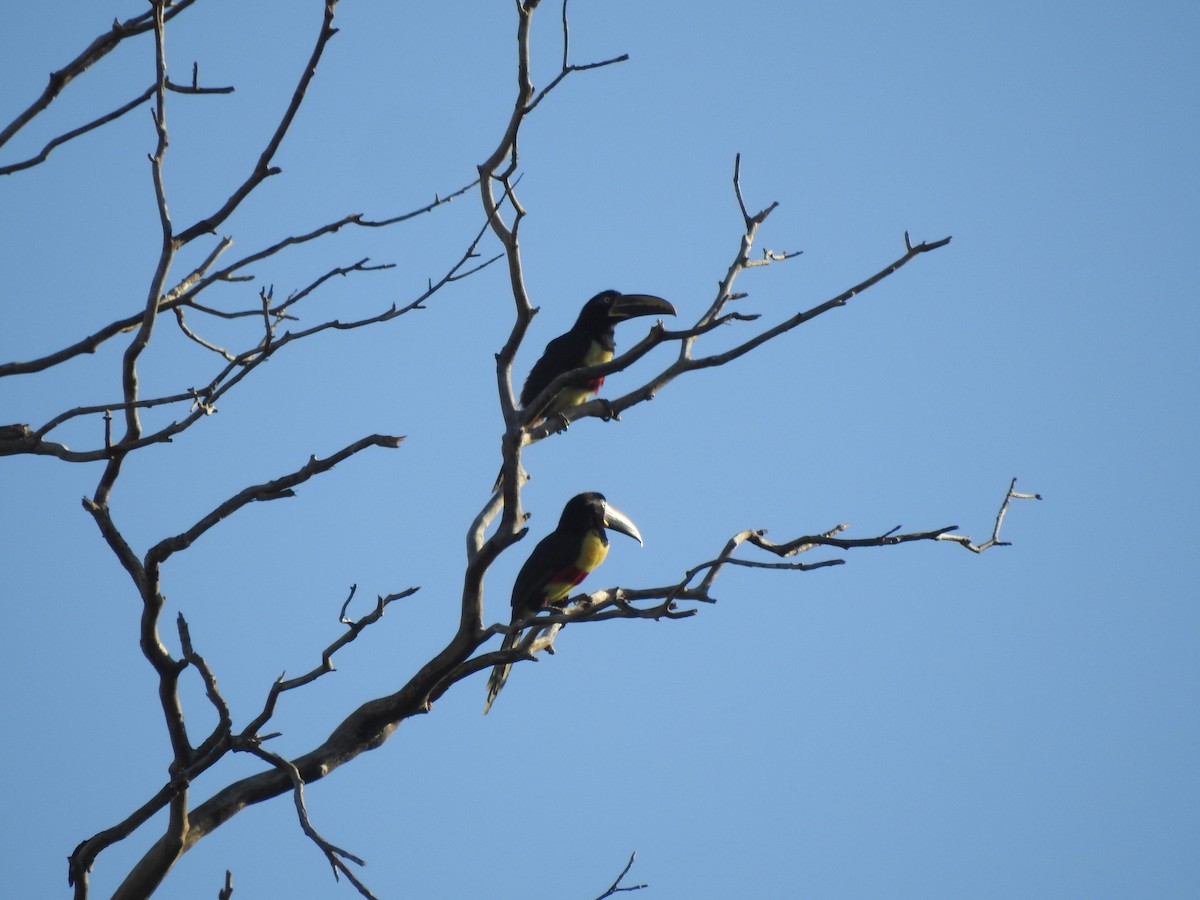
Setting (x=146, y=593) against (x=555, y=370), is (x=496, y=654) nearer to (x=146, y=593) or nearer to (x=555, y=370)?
(x=146, y=593)

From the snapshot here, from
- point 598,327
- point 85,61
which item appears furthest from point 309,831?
point 598,327

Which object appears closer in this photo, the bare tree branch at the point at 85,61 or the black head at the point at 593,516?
the bare tree branch at the point at 85,61

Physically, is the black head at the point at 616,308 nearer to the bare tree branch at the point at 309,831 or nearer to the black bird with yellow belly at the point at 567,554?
the black bird with yellow belly at the point at 567,554

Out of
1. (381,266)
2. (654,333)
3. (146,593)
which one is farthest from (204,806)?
(654,333)

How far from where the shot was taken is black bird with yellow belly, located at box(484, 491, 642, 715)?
9109mm

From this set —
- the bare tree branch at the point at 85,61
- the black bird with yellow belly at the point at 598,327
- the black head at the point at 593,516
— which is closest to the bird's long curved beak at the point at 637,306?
the black bird with yellow belly at the point at 598,327

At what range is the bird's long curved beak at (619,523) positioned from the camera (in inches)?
369

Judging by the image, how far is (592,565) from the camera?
921cm

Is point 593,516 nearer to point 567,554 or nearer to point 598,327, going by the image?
point 567,554

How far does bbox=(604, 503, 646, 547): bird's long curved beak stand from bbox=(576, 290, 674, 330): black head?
1.88 metres

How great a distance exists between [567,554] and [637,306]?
2540 millimetres

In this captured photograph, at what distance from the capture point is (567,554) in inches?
357

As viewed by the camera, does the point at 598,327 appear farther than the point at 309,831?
Yes

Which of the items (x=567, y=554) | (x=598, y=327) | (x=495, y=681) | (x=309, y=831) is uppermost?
(x=598, y=327)
